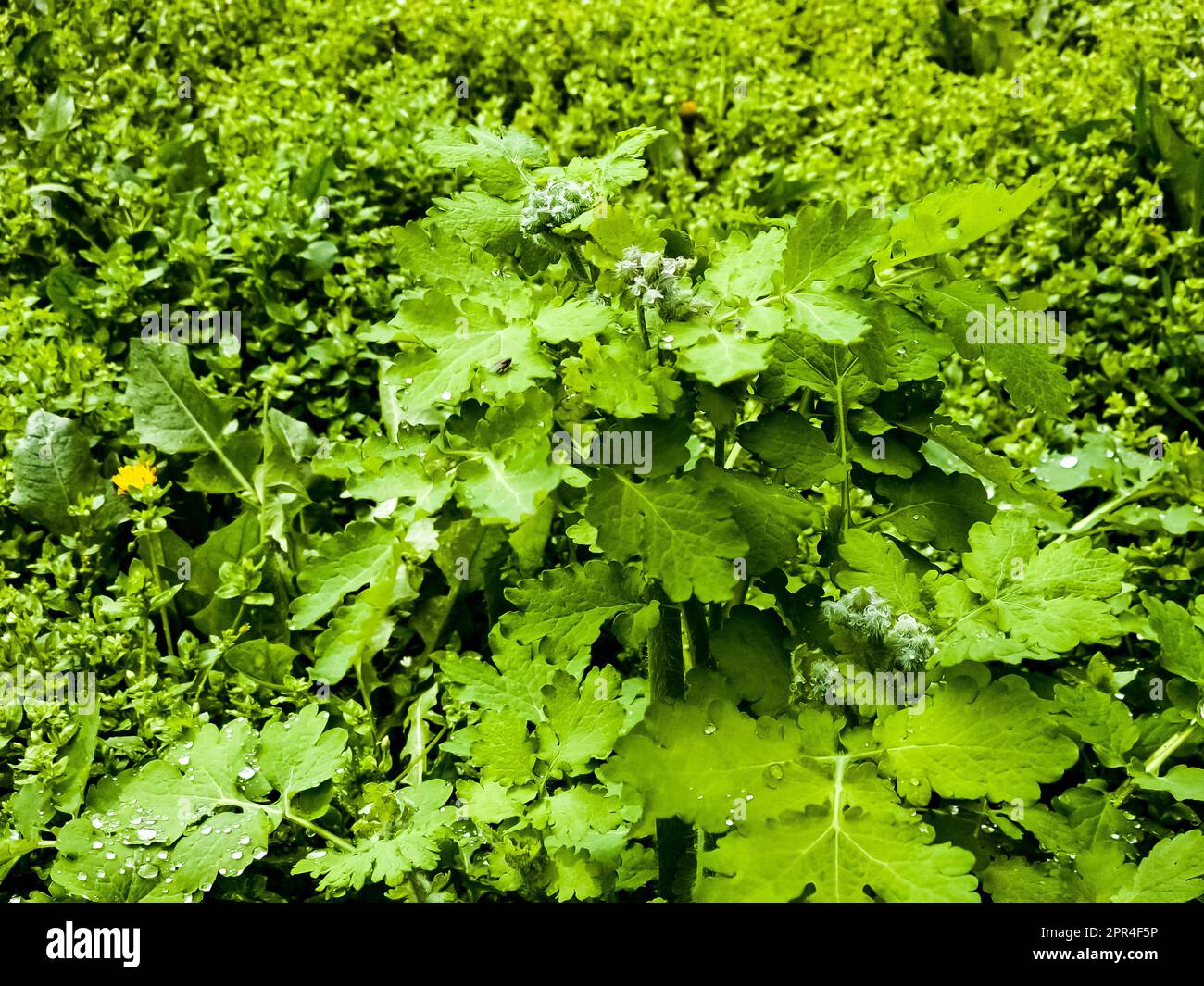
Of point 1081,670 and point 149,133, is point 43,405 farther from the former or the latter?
point 1081,670

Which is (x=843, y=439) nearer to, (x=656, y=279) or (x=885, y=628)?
(x=885, y=628)

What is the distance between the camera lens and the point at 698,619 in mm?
1651

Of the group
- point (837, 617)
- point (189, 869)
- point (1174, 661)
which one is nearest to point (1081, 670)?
point (1174, 661)

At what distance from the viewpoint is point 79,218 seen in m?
3.31

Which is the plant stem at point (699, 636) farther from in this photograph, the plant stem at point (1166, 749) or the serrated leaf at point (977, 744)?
the plant stem at point (1166, 749)

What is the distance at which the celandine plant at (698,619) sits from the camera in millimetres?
1369

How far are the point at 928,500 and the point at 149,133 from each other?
2.95 metres

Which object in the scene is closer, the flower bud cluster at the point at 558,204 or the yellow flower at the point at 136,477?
the flower bud cluster at the point at 558,204

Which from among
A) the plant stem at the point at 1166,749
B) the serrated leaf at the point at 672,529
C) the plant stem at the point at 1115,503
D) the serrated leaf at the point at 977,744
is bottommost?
the plant stem at the point at 1166,749

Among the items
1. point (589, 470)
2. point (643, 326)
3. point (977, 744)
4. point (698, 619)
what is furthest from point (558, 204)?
point (977, 744)

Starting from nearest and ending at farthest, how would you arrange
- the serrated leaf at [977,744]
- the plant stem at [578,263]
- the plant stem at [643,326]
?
the serrated leaf at [977,744]
the plant stem at [643,326]
the plant stem at [578,263]

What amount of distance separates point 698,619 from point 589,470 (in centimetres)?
30

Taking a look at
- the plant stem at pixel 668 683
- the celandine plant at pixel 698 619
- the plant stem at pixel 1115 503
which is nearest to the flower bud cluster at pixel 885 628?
the celandine plant at pixel 698 619

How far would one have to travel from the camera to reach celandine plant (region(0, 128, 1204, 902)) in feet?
4.49
